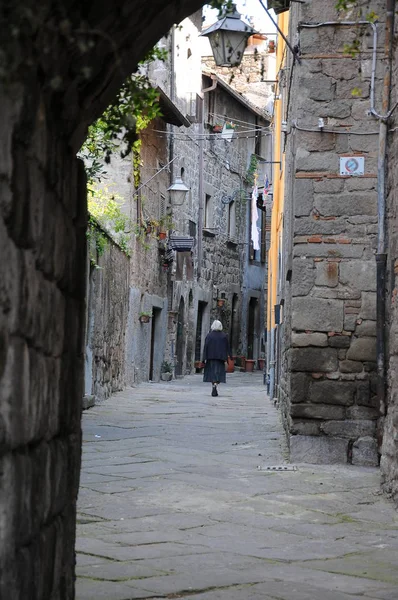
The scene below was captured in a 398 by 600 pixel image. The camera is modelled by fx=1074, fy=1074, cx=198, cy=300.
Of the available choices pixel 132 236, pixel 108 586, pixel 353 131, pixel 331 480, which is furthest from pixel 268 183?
pixel 108 586

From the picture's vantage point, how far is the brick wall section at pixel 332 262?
8727 mm

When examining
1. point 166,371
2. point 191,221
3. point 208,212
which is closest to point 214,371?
point 166,371

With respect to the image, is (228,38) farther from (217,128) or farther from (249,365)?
(249,365)

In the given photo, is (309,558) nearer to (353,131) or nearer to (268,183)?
(353,131)

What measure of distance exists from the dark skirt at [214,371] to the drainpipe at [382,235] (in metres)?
9.46

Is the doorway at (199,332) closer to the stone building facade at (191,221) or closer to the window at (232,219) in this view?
the stone building facade at (191,221)

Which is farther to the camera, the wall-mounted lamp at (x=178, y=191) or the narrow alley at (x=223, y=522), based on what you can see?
the wall-mounted lamp at (x=178, y=191)

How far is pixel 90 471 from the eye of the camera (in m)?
7.85

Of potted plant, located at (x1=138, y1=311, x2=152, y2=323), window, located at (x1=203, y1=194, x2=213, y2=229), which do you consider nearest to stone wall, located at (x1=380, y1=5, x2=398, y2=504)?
potted plant, located at (x1=138, y1=311, x2=152, y2=323)

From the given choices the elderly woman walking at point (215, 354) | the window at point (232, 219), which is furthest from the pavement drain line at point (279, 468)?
the window at point (232, 219)

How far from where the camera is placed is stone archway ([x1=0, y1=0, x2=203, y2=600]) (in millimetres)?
2295

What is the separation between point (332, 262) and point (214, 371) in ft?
30.3

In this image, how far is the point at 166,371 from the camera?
23.8 meters

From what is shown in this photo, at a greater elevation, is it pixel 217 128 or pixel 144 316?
pixel 217 128
